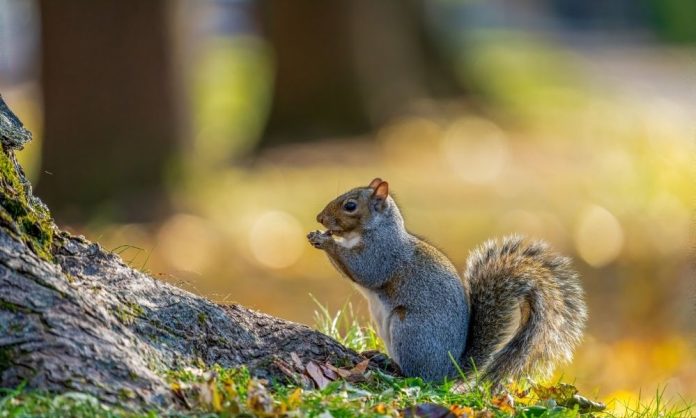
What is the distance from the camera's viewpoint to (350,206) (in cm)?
389

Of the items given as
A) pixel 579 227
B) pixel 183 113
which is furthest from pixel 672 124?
pixel 183 113

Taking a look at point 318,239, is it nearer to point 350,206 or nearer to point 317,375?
point 350,206

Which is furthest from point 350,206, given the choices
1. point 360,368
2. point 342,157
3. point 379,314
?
point 342,157

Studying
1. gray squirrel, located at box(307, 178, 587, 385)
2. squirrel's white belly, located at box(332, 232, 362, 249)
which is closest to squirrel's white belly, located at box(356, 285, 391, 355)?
gray squirrel, located at box(307, 178, 587, 385)

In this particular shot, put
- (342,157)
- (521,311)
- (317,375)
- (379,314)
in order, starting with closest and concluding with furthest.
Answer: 1. (317,375)
2. (521,311)
3. (379,314)
4. (342,157)

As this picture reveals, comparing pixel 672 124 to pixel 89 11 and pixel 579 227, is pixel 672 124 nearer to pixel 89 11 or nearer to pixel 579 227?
pixel 579 227

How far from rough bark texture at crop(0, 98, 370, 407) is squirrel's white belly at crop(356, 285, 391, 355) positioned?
0.19m

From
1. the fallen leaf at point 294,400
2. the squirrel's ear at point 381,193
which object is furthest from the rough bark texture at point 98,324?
the squirrel's ear at point 381,193

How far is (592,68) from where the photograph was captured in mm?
16531

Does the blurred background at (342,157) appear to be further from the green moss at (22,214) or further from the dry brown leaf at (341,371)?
the green moss at (22,214)

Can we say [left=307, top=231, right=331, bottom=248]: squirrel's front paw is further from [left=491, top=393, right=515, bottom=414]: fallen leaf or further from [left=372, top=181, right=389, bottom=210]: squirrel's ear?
[left=491, top=393, right=515, bottom=414]: fallen leaf

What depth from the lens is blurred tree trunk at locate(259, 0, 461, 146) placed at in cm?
1084

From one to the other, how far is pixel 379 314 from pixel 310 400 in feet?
3.03

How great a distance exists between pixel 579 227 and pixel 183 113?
310cm
